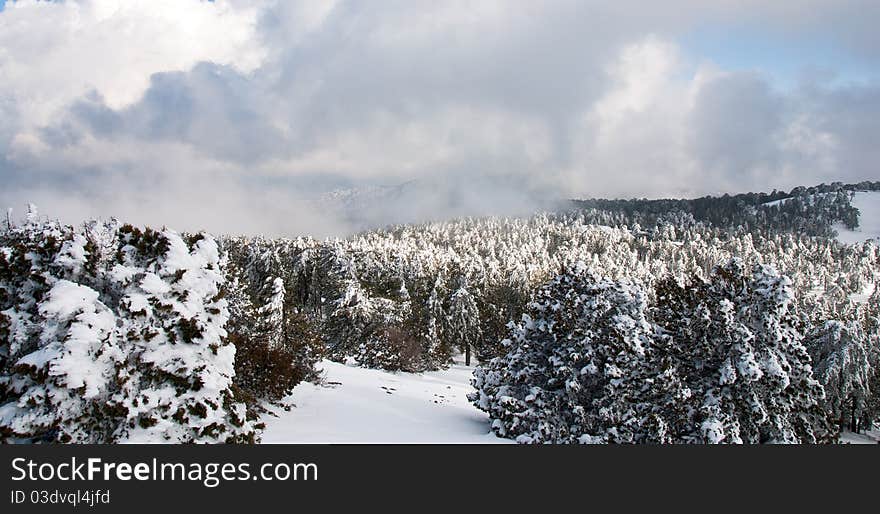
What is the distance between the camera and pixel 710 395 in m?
17.6

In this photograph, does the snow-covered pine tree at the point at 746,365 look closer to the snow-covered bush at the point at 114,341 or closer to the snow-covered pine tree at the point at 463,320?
the snow-covered bush at the point at 114,341

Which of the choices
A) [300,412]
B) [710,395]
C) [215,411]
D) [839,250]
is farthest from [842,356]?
Result: [839,250]

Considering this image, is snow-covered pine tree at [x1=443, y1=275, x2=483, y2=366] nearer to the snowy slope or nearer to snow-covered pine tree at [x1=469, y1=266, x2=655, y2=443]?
the snowy slope

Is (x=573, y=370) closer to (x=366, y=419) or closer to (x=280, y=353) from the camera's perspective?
(x=366, y=419)

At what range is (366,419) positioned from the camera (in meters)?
15.6

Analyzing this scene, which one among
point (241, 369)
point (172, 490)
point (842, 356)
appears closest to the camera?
point (172, 490)

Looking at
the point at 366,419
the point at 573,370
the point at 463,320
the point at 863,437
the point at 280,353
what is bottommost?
the point at 863,437

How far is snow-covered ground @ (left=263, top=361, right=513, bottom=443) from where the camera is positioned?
13.3 metres

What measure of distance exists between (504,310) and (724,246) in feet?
519

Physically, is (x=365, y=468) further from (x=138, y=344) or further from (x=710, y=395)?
(x=710, y=395)

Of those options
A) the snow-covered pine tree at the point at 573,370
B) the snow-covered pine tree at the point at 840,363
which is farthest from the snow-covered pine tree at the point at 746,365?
the snow-covered pine tree at the point at 840,363

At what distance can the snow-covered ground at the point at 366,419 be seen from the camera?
13297mm

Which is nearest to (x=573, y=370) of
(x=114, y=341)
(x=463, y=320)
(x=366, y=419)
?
(x=366, y=419)

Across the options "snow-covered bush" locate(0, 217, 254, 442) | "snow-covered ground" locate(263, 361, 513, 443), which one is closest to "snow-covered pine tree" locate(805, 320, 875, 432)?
"snow-covered ground" locate(263, 361, 513, 443)
